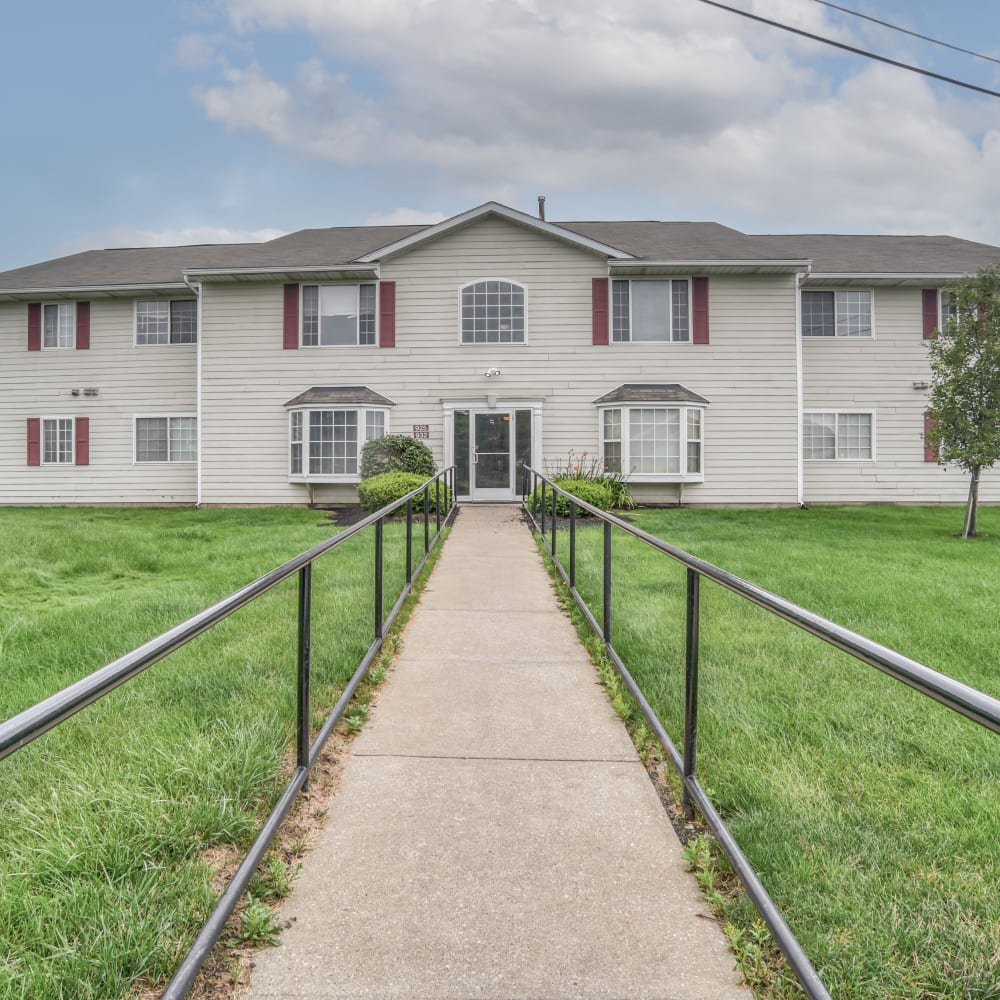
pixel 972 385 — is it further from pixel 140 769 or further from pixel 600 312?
pixel 140 769

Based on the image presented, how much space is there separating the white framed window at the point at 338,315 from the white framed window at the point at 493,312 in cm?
217

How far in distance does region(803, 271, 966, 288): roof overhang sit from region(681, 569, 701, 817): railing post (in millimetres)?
15458

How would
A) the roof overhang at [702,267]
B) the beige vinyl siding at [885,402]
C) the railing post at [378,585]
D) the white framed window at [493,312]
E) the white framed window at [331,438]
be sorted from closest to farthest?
the railing post at [378,585] < the roof overhang at [702,267] < the white framed window at [331,438] < the white framed window at [493,312] < the beige vinyl siding at [885,402]

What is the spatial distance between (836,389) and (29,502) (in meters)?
19.9

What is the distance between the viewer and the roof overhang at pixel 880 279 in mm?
15633

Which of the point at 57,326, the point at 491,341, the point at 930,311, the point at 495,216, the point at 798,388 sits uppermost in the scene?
Answer: the point at 495,216

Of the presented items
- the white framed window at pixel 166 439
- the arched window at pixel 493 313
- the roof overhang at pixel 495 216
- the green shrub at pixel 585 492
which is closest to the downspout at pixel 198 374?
the white framed window at pixel 166 439

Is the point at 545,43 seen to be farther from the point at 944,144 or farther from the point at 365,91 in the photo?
the point at 944,144

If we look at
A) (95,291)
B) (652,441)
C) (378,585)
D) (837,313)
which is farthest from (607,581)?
(95,291)

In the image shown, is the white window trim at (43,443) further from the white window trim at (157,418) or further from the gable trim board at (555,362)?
the gable trim board at (555,362)

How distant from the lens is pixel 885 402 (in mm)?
16406

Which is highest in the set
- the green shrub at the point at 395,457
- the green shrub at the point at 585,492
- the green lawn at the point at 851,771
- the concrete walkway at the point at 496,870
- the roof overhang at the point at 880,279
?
the roof overhang at the point at 880,279

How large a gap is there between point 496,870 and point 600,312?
14459 millimetres

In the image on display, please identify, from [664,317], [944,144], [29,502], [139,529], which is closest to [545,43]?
[664,317]
